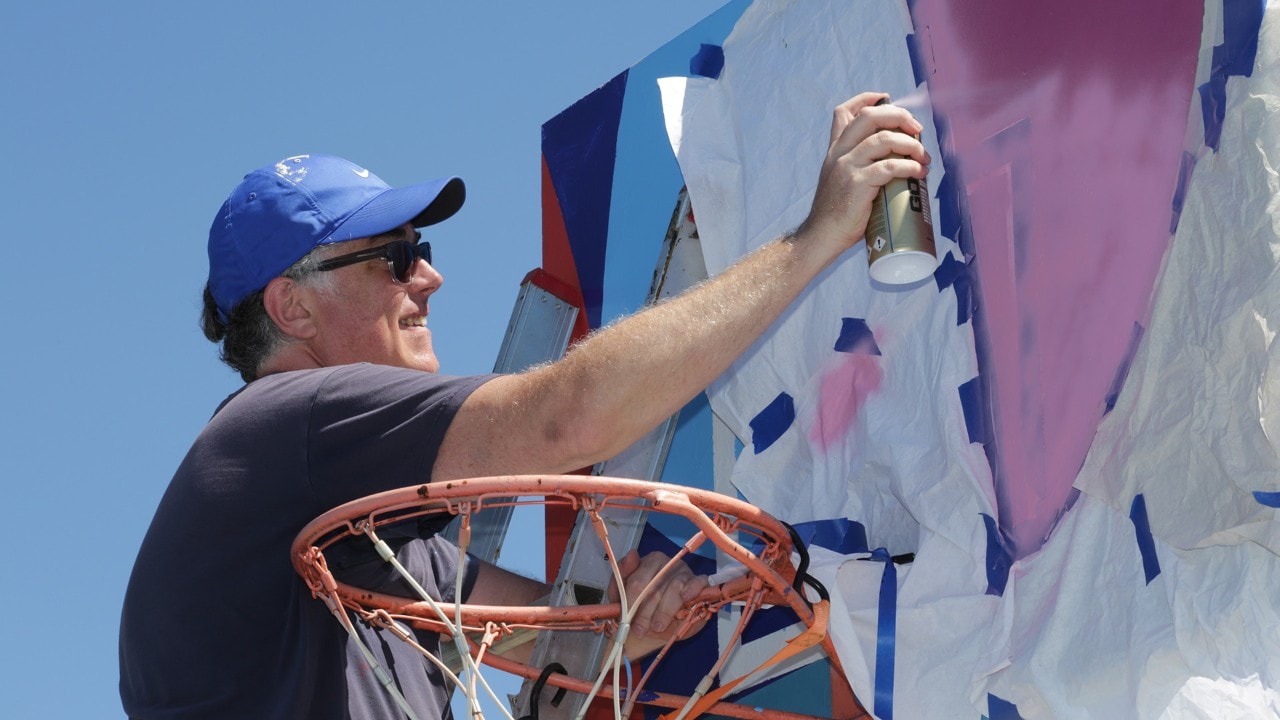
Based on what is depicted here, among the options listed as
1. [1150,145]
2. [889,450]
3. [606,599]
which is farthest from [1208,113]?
[606,599]

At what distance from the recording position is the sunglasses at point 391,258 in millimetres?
2936

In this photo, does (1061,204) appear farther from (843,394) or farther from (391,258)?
(391,258)

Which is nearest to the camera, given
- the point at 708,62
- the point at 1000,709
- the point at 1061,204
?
the point at 1000,709

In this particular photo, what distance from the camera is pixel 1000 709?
243 cm

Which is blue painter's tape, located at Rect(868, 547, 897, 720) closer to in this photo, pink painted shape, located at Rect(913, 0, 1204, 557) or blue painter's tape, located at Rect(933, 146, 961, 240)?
pink painted shape, located at Rect(913, 0, 1204, 557)

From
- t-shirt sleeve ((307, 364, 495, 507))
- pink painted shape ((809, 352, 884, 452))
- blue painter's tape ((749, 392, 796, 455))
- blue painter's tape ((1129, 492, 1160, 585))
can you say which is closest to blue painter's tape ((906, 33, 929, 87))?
pink painted shape ((809, 352, 884, 452))

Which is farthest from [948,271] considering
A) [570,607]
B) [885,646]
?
[570,607]

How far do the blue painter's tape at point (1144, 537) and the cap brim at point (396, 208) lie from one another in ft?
4.52

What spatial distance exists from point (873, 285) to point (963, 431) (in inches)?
15.9

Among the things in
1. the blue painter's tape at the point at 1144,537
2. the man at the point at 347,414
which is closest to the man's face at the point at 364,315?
the man at the point at 347,414

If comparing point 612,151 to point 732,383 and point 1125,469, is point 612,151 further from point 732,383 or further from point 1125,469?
point 1125,469

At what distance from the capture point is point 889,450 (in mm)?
2760

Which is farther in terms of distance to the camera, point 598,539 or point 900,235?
point 598,539

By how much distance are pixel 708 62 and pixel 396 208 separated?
845 millimetres
